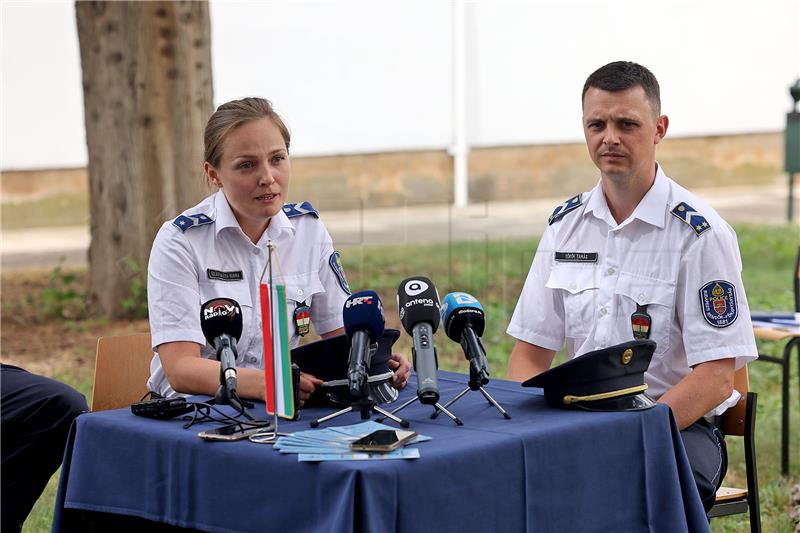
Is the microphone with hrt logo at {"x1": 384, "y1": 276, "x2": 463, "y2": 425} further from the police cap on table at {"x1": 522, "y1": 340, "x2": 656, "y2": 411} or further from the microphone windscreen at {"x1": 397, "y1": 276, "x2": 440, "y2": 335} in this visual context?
the police cap on table at {"x1": 522, "y1": 340, "x2": 656, "y2": 411}

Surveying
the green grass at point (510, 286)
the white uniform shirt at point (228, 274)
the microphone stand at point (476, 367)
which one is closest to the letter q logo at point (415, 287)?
the microphone stand at point (476, 367)

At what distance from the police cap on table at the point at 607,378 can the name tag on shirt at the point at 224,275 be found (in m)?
1.12

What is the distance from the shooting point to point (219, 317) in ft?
8.60

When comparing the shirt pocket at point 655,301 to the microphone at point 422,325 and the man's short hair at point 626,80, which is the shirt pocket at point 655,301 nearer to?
the man's short hair at point 626,80

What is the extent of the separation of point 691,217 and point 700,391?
518 millimetres

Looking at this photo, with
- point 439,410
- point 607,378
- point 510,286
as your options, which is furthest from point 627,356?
point 510,286

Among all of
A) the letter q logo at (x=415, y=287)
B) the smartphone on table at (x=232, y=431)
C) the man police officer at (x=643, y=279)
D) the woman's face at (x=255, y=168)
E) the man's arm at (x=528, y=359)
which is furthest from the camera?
the man's arm at (x=528, y=359)

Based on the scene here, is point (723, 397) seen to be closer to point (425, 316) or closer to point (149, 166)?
point (425, 316)

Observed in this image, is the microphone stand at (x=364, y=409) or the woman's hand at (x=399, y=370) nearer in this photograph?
the microphone stand at (x=364, y=409)

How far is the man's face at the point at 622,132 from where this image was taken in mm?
3334

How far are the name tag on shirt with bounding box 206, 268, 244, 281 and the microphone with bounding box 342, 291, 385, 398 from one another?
0.86 m

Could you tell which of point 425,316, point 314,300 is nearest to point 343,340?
point 425,316

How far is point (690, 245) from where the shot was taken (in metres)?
3.24

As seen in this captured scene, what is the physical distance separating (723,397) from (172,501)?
156cm
